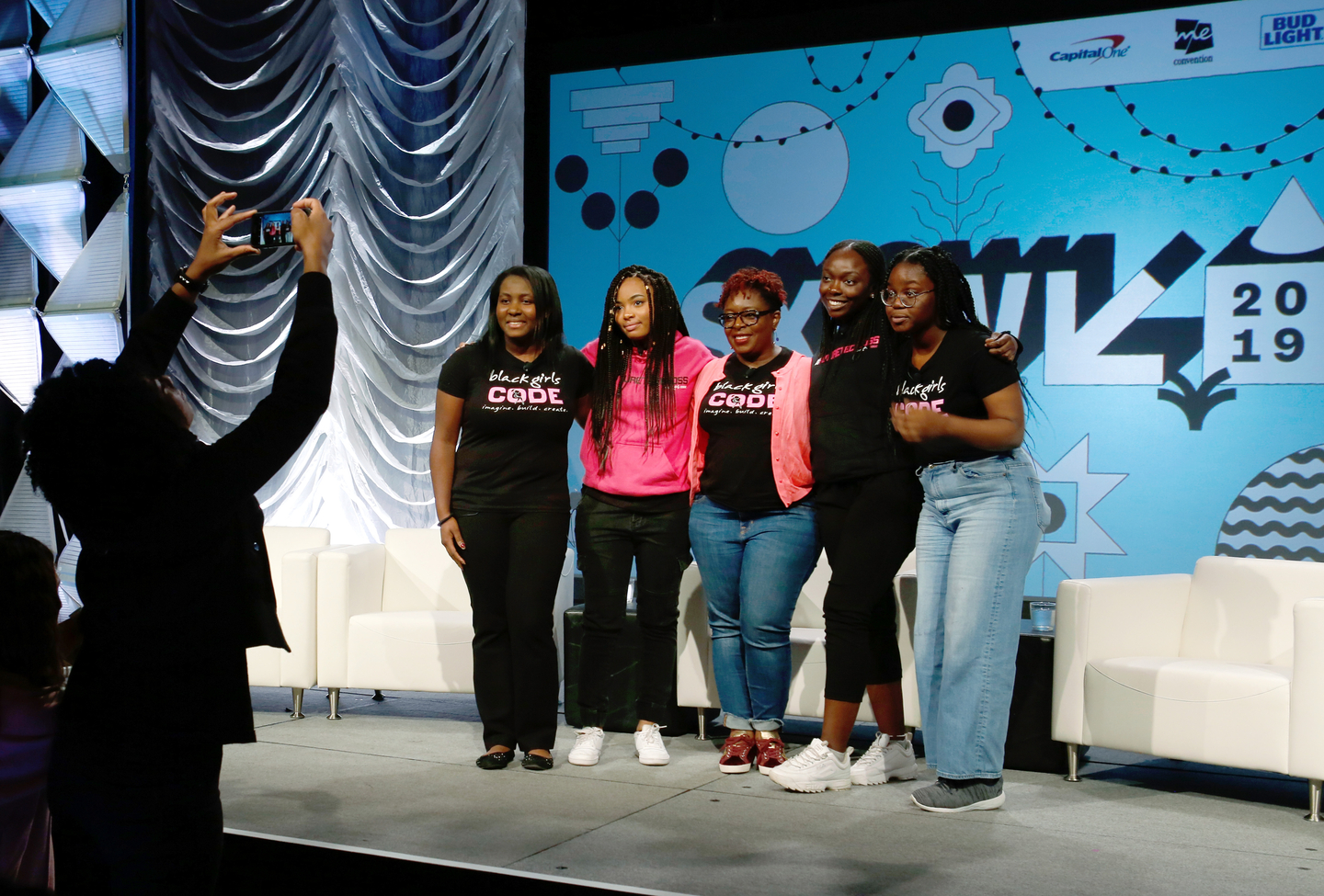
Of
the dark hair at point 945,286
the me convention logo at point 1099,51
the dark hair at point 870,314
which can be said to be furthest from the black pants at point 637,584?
the me convention logo at point 1099,51

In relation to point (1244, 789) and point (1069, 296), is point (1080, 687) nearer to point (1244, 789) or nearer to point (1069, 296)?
point (1244, 789)

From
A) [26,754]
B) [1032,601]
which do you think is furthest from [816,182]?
[26,754]

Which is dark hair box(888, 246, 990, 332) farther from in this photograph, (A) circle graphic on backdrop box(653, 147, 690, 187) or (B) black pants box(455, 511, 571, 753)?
(A) circle graphic on backdrop box(653, 147, 690, 187)

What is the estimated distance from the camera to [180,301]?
1744mm

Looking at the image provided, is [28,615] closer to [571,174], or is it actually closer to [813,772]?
[813,772]

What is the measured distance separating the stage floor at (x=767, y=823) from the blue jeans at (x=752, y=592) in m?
0.22

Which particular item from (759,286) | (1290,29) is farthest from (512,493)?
(1290,29)

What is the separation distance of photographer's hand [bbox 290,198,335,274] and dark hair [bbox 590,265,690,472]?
170 centimetres

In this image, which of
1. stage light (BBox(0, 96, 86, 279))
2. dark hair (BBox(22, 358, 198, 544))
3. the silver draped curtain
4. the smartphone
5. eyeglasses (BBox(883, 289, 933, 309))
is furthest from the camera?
the silver draped curtain

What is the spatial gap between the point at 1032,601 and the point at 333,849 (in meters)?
2.60

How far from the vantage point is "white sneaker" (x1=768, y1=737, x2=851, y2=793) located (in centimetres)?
289

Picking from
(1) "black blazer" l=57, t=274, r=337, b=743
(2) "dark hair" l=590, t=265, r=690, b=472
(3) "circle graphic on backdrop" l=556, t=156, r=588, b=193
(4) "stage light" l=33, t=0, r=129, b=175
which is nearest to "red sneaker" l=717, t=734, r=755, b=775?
(2) "dark hair" l=590, t=265, r=690, b=472

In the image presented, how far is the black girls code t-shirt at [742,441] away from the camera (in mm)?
3045

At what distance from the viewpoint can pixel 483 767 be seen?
3184mm
